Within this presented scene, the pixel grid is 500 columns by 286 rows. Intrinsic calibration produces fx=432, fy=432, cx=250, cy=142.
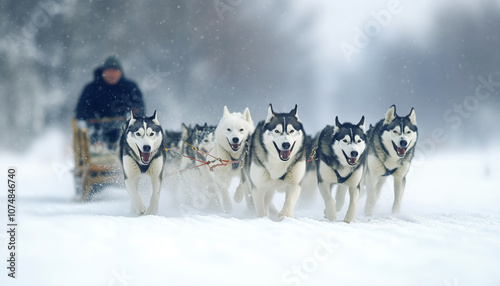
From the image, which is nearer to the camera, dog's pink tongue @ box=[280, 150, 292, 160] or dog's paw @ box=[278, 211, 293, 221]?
dog's pink tongue @ box=[280, 150, 292, 160]

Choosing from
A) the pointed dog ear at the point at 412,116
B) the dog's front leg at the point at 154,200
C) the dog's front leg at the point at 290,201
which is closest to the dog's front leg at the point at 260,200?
the dog's front leg at the point at 290,201

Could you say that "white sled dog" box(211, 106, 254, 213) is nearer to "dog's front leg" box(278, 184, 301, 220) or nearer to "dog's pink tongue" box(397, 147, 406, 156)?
"dog's front leg" box(278, 184, 301, 220)

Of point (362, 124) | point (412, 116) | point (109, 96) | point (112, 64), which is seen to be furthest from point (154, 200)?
point (112, 64)

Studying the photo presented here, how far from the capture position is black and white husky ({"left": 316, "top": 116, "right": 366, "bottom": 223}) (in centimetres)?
426

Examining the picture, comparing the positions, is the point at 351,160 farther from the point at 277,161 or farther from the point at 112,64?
the point at 112,64

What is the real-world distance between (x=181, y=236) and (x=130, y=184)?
1.39 meters

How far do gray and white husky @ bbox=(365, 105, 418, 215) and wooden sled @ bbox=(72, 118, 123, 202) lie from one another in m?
3.47

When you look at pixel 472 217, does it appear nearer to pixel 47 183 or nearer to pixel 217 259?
pixel 217 259

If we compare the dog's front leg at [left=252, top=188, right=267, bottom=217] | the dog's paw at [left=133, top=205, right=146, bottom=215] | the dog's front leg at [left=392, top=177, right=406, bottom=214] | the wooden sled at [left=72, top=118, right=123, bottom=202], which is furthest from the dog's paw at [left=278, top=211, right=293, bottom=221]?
the wooden sled at [left=72, top=118, right=123, bottom=202]

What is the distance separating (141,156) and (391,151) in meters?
2.84

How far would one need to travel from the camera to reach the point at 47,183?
7797 millimetres

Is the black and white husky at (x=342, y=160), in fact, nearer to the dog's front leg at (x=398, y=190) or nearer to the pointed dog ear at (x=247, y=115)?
the dog's front leg at (x=398, y=190)

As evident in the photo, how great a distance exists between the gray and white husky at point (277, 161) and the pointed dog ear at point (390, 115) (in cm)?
129

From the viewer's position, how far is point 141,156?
452 cm
